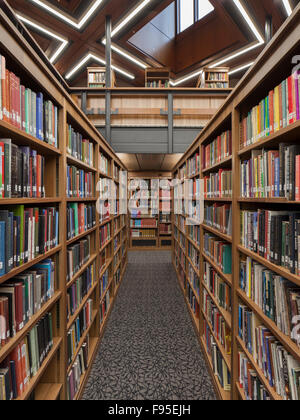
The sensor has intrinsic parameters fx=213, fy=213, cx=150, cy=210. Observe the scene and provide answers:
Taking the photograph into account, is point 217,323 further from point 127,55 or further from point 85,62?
point 85,62

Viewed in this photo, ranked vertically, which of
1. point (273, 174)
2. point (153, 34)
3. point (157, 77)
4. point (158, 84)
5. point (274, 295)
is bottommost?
point (274, 295)

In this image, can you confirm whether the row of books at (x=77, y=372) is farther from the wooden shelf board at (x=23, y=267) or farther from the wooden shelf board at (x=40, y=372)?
the wooden shelf board at (x=23, y=267)

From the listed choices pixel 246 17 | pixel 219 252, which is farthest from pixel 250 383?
pixel 246 17

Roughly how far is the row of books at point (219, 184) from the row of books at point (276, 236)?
38 cm

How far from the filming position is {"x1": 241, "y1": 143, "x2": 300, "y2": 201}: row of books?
86cm

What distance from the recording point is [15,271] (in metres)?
0.87

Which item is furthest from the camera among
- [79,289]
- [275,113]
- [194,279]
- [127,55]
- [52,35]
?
[127,55]

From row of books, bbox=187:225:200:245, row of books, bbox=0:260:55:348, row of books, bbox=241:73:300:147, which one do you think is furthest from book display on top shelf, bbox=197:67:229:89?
row of books, bbox=0:260:55:348

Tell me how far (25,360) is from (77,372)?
0.78 m

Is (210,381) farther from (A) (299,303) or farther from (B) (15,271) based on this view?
(B) (15,271)

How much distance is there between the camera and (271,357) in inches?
39.2

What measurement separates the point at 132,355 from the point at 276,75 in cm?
239

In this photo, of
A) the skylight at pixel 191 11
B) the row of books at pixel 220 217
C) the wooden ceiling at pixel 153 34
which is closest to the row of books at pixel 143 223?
the row of books at pixel 220 217
